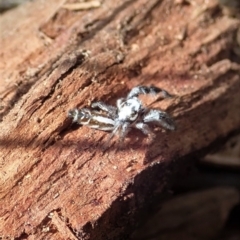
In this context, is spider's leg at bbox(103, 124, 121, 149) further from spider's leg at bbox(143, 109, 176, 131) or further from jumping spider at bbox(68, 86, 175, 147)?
A: spider's leg at bbox(143, 109, 176, 131)

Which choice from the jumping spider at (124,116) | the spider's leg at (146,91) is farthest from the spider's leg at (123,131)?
the spider's leg at (146,91)

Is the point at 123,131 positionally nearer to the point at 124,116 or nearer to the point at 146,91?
the point at 124,116

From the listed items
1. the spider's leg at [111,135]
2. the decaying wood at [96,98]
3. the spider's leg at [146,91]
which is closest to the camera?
the decaying wood at [96,98]

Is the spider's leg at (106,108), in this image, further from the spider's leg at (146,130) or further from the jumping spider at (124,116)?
the spider's leg at (146,130)

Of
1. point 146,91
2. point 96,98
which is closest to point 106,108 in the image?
point 96,98

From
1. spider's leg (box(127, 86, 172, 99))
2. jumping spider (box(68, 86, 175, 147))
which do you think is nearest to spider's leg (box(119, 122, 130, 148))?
jumping spider (box(68, 86, 175, 147))

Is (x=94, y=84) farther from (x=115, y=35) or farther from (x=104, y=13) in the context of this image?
(x=104, y=13)

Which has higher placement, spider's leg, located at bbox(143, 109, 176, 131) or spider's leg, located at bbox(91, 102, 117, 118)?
spider's leg, located at bbox(91, 102, 117, 118)
